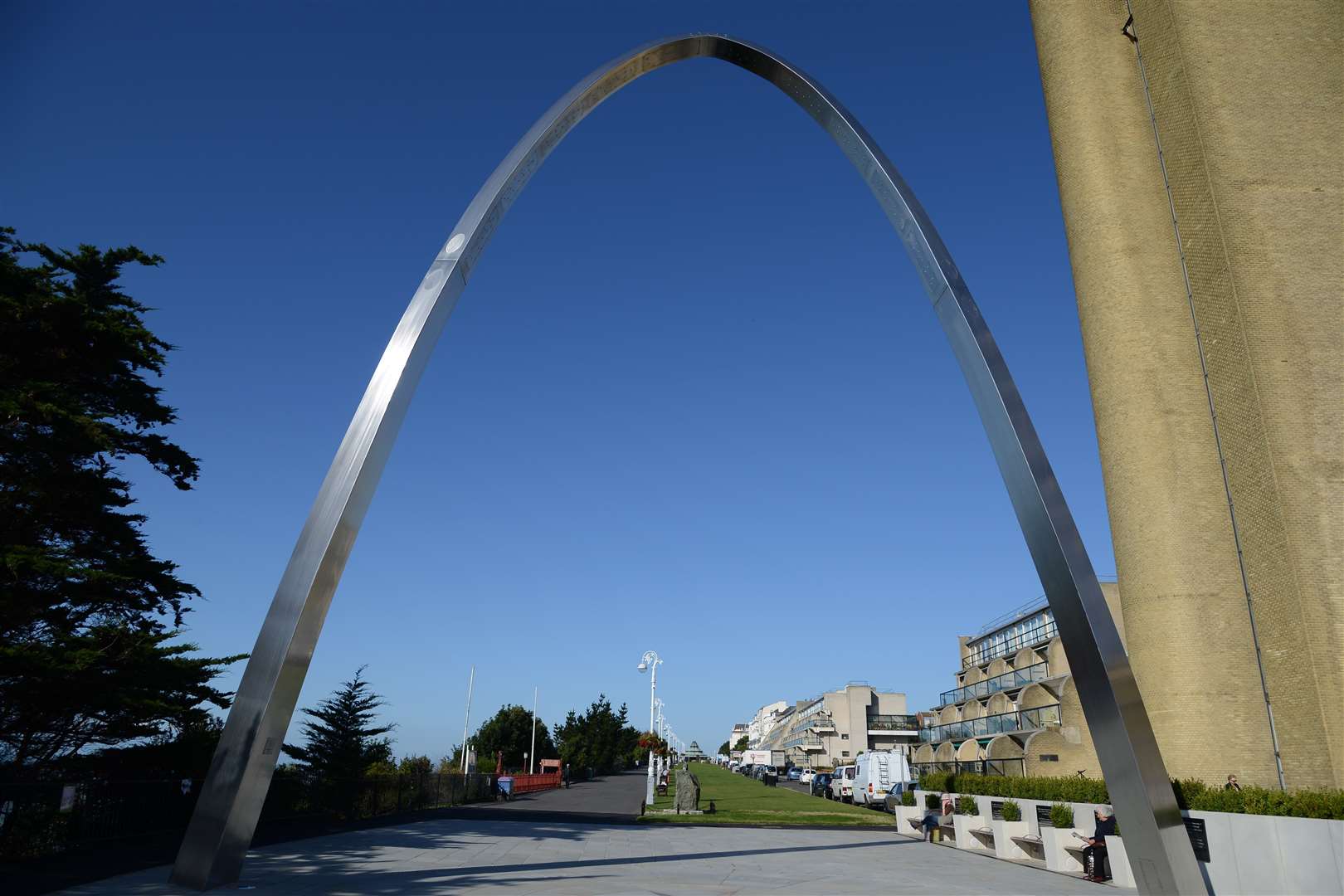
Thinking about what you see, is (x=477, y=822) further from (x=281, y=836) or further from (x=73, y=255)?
(x=73, y=255)

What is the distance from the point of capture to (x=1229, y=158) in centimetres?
1861

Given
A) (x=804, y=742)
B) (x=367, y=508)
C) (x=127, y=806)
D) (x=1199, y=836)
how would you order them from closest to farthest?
(x=367, y=508) < (x=1199, y=836) < (x=127, y=806) < (x=804, y=742)

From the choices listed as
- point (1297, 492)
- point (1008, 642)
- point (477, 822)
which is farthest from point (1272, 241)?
point (1008, 642)

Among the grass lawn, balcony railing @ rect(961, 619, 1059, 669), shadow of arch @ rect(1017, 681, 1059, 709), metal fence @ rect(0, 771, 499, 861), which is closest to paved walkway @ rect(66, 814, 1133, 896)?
metal fence @ rect(0, 771, 499, 861)

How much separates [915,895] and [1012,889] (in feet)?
7.12

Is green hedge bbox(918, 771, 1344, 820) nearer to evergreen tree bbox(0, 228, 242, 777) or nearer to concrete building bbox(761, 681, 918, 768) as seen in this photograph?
evergreen tree bbox(0, 228, 242, 777)

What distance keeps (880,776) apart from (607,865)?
30.0 m

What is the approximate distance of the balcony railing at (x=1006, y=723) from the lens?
48.4 meters

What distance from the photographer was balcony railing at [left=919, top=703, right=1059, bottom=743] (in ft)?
159

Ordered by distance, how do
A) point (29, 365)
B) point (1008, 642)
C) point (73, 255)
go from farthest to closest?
point (1008, 642), point (73, 255), point (29, 365)

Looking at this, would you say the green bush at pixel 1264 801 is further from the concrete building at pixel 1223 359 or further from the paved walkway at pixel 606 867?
the concrete building at pixel 1223 359

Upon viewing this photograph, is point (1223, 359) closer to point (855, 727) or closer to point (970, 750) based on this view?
point (970, 750)

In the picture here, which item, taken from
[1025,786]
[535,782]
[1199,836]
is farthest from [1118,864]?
[535,782]

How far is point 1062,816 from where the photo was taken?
56.2 feet
